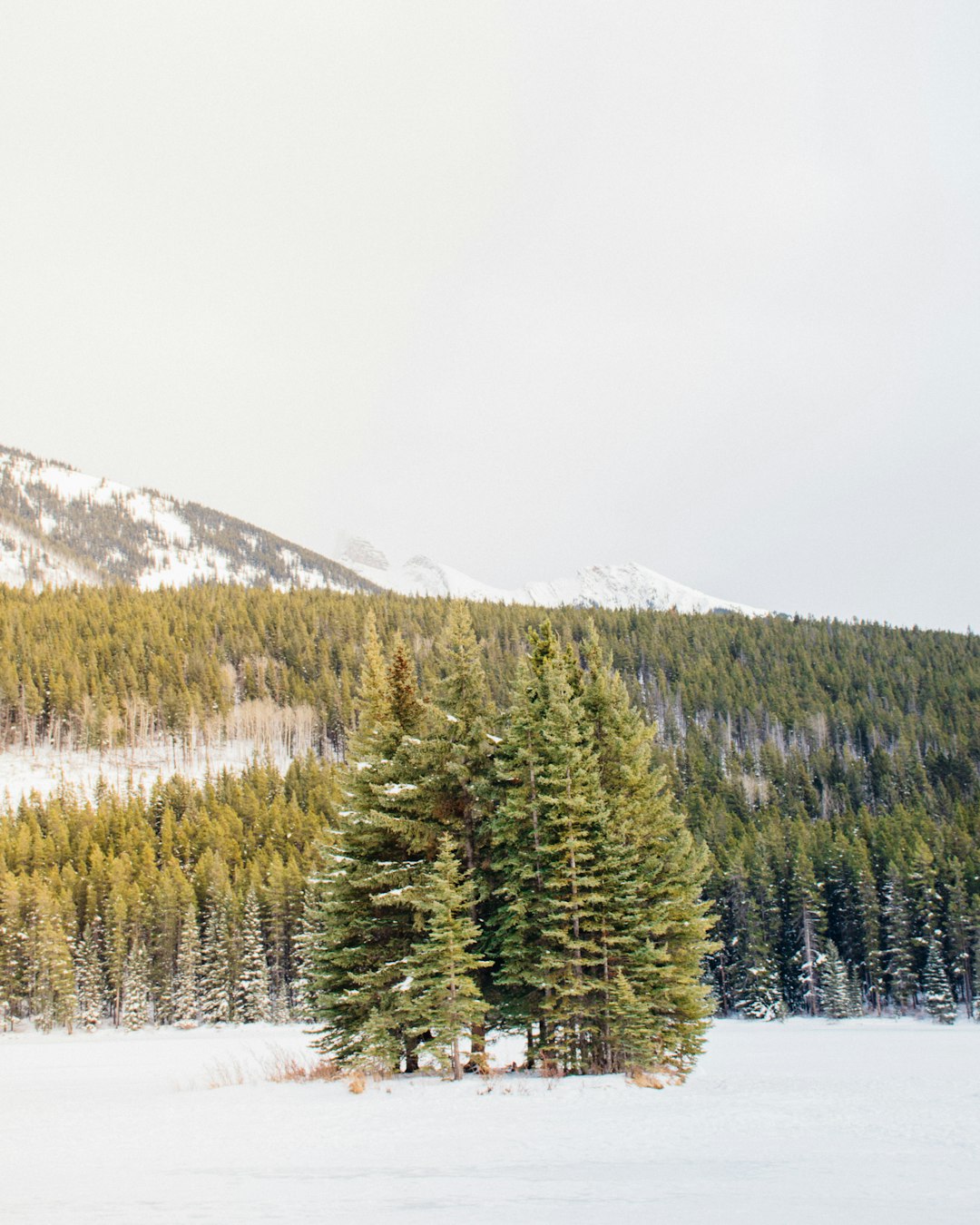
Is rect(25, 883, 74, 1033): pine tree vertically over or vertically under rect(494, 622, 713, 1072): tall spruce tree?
under

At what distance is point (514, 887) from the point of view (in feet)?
68.3

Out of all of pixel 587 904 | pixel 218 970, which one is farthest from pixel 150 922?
A: pixel 587 904

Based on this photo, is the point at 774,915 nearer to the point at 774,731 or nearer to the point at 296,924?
the point at 296,924

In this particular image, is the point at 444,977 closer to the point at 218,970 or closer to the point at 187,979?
the point at 218,970

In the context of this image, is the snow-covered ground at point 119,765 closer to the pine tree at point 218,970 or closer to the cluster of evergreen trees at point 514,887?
the pine tree at point 218,970

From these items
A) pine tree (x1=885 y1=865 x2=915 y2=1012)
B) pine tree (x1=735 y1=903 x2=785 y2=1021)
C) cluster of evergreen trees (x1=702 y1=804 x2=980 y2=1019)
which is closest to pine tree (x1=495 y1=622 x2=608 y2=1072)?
pine tree (x1=735 y1=903 x2=785 y2=1021)

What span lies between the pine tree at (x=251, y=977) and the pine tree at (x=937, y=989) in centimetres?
5537

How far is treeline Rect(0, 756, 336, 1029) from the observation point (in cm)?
7062

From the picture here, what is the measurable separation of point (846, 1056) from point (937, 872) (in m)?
41.8

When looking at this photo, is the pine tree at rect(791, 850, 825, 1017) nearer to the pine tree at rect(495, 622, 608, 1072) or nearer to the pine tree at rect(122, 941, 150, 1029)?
the pine tree at rect(122, 941, 150, 1029)

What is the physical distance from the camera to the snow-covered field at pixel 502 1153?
27.5 feet

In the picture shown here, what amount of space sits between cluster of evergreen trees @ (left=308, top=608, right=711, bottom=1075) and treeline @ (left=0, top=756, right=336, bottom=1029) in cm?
4887

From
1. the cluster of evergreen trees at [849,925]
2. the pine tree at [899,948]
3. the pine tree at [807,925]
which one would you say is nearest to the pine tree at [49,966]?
the cluster of evergreen trees at [849,925]

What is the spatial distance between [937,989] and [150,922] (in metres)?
67.9
